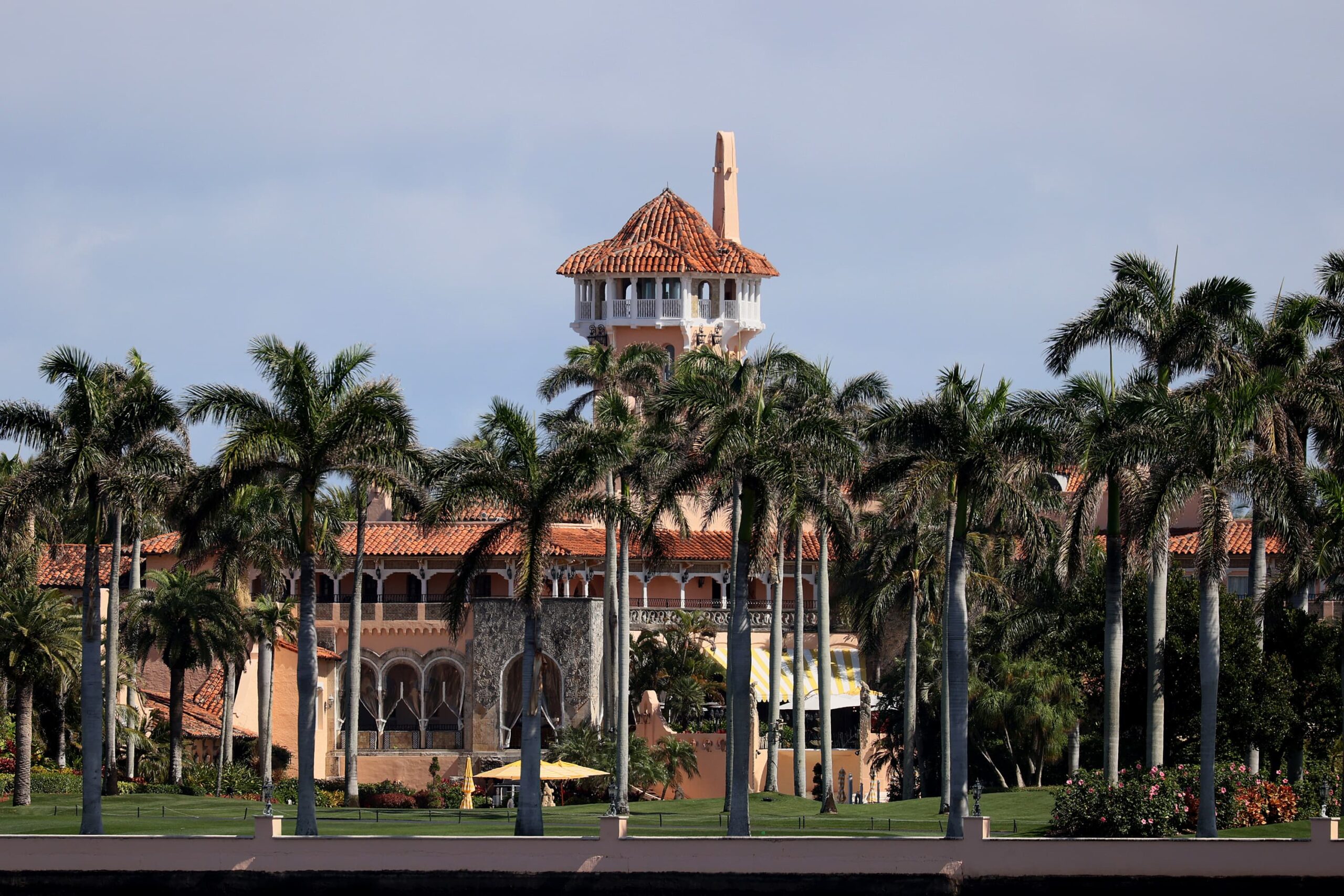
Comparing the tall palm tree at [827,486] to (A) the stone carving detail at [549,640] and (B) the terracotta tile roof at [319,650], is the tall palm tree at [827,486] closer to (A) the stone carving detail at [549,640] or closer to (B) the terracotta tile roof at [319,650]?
(A) the stone carving detail at [549,640]

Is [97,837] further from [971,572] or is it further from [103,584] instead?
[103,584]

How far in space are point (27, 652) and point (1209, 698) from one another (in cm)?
3046

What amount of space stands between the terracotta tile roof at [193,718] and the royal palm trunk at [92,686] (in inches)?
830

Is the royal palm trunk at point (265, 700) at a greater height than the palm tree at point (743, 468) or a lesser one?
lesser

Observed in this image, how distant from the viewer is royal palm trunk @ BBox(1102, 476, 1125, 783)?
141 ft

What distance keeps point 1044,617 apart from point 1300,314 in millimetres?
14725

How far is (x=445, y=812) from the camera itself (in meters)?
53.2

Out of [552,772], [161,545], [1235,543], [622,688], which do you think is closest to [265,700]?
[552,772]

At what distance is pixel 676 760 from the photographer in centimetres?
6431

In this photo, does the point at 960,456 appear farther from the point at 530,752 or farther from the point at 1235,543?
the point at 1235,543

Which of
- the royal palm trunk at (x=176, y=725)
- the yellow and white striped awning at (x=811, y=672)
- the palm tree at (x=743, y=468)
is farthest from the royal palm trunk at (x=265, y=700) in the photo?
the palm tree at (x=743, y=468)

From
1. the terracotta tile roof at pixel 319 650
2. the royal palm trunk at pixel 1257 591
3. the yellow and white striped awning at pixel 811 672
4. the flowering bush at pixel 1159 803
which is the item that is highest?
the royal palm trunk at pixel 1257 591

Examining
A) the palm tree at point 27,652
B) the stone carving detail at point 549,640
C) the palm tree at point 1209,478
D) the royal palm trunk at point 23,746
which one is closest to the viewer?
the palm tree at point 1209,478

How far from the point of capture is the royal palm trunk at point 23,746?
51.8 meters
